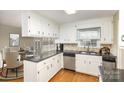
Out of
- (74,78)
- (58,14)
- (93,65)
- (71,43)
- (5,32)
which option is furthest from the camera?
(71,43)

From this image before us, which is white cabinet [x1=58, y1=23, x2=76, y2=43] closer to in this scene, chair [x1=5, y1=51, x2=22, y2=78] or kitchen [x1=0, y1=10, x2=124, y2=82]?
kitchen [x1=0, y1=10, x2=124, y2=82]

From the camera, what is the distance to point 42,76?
2064 millimetres

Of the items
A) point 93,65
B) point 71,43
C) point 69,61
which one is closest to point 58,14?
point 71,43

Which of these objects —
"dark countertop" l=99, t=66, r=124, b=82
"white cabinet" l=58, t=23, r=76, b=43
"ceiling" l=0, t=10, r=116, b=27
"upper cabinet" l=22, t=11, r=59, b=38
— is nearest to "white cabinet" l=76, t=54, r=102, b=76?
"white cabinet" l=58, t=23, r=76, b=43

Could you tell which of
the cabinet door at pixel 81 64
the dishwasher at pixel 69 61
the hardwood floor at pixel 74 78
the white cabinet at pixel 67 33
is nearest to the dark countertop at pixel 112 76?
the hardwood floor at pixel 74 78

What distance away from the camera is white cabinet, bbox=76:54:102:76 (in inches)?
110

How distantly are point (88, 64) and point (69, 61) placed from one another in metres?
0.71

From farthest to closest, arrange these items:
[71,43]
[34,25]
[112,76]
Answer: [71,43], [34,25], [112,76]

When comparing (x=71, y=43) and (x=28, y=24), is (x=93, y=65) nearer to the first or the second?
(x=71, y=43)

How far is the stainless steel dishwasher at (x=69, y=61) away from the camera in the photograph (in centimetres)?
329

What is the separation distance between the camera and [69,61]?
3381 mm
